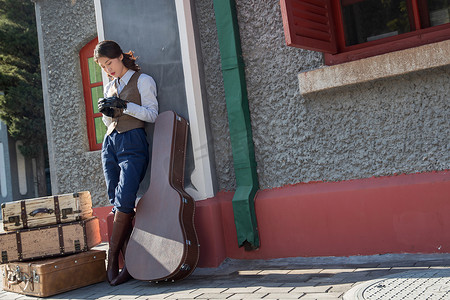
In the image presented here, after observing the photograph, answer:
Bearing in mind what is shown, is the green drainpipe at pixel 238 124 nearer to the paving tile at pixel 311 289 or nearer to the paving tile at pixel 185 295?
the paving tile at pixel 185 295

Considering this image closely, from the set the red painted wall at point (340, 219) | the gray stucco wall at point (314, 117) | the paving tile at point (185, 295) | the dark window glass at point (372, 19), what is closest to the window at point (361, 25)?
the dark window glass at point (372, 19)

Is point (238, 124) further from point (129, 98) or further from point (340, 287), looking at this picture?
point (340, 287)

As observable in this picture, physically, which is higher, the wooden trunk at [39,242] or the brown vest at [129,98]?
the brown vest at [129,98]

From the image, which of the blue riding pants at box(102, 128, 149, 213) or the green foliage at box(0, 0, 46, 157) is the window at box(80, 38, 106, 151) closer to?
the blue riding pants at box(102, 128, 149, 213)

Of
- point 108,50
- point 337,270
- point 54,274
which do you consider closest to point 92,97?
point 108,50

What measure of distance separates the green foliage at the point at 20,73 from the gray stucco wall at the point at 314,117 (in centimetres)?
1561

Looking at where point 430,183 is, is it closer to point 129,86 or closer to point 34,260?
point 129,86

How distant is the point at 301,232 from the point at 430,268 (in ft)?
3.37

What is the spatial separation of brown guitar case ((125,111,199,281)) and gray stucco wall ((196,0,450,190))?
43 centimetres

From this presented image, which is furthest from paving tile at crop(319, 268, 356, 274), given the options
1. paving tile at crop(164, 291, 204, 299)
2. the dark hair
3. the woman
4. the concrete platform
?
the dark hair

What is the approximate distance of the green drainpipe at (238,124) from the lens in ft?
13.3

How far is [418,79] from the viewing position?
11.6ft

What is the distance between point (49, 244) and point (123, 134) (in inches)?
39.4

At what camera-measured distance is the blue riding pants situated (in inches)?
156
